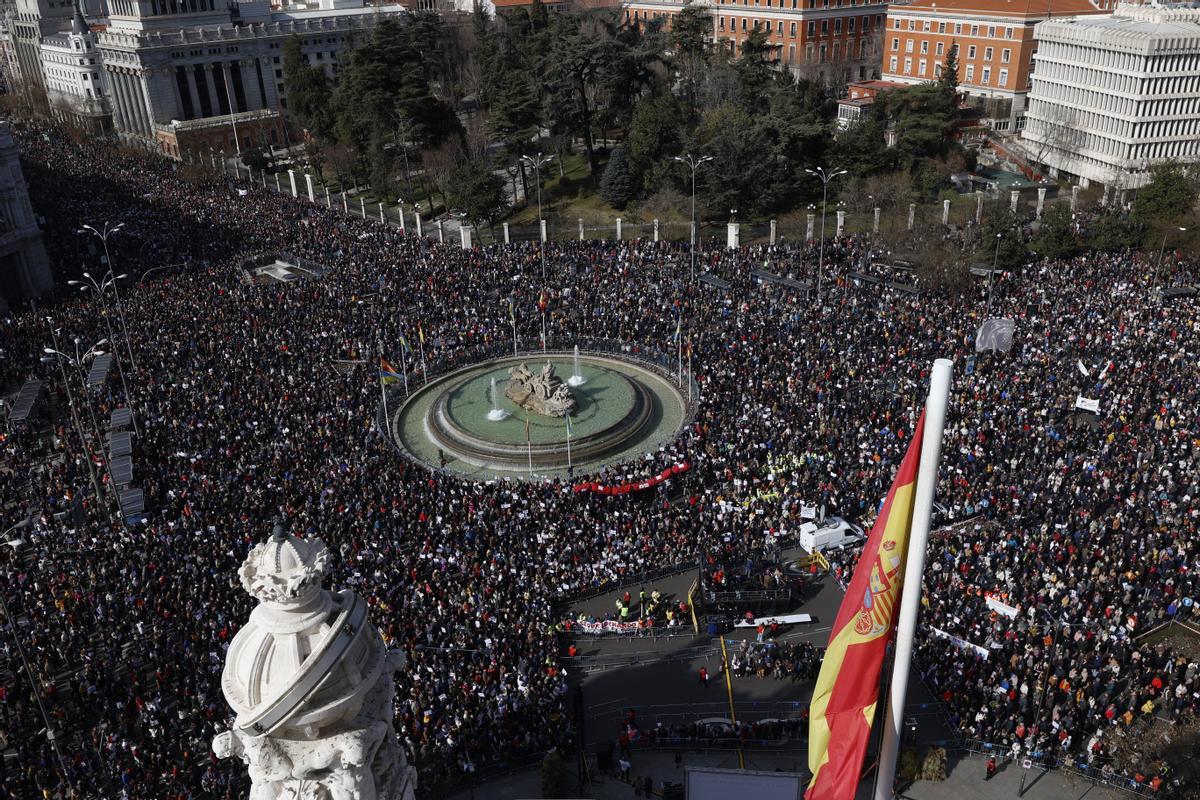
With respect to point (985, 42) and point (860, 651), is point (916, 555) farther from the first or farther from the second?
point (985, 42)

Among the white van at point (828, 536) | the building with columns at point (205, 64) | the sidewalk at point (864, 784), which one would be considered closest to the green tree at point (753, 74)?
the building with columns at point (205, 64)

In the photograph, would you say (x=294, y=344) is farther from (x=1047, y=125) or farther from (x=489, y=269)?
(x=1047, y=125)

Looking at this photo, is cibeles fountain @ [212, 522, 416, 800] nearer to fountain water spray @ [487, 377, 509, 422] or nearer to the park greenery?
fountain water spray @ [487, 377, 509, 422]

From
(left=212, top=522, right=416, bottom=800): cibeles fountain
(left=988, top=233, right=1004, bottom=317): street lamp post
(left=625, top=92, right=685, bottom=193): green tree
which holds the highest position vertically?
(left=212, top=522, right=416, bottom=800): cibeles fountain

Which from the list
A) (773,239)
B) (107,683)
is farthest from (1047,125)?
(107,683)

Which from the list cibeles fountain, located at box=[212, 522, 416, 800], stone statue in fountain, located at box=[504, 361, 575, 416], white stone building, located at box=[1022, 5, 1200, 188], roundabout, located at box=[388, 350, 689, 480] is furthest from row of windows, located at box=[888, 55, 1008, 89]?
cibeles fountain, located at box=[212, 522, 416, 800]

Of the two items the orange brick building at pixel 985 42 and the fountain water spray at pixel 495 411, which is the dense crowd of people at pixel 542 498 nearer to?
the fountain water spray at pixel 495 411

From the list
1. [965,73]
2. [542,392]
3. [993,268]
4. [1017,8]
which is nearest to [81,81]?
[965,73]
